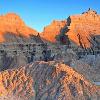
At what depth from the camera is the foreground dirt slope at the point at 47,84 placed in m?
36.1

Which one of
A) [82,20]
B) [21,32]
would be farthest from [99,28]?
[21,32]

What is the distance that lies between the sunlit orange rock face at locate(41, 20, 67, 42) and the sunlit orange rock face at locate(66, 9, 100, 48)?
637 cm

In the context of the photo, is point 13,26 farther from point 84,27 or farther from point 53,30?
point 84,27

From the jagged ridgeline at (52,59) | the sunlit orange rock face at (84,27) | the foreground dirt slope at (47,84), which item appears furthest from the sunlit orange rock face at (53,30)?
the foreground dirt slope at (47,84)

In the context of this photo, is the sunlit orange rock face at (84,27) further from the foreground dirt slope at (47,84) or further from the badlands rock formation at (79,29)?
the foreground dirt slope at (47,84)

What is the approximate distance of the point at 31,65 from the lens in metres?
39.4

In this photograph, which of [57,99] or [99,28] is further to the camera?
[99,28]

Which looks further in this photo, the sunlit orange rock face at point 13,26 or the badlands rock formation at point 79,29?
the sunlit orange rock face at point 13,26

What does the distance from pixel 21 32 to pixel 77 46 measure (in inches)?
1138

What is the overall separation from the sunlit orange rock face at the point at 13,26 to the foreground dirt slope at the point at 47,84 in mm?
120692

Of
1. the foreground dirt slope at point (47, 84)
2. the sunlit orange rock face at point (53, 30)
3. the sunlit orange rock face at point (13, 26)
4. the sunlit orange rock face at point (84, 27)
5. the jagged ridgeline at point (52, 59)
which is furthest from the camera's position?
the sunlit orange rock face at point (13, 26)

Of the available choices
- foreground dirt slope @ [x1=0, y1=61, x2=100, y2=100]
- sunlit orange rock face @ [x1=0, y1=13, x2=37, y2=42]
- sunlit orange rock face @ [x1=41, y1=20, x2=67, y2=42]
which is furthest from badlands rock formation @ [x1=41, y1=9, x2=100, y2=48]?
foreground dirt slope @ [x1=0, y1=61, x2=100, y2=100]

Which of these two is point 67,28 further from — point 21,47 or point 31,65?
point 31,65

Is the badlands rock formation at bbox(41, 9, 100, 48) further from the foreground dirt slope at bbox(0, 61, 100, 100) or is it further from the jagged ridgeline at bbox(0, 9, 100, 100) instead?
the foreground dirt slope at bbox(0, 61, 100, 100)
